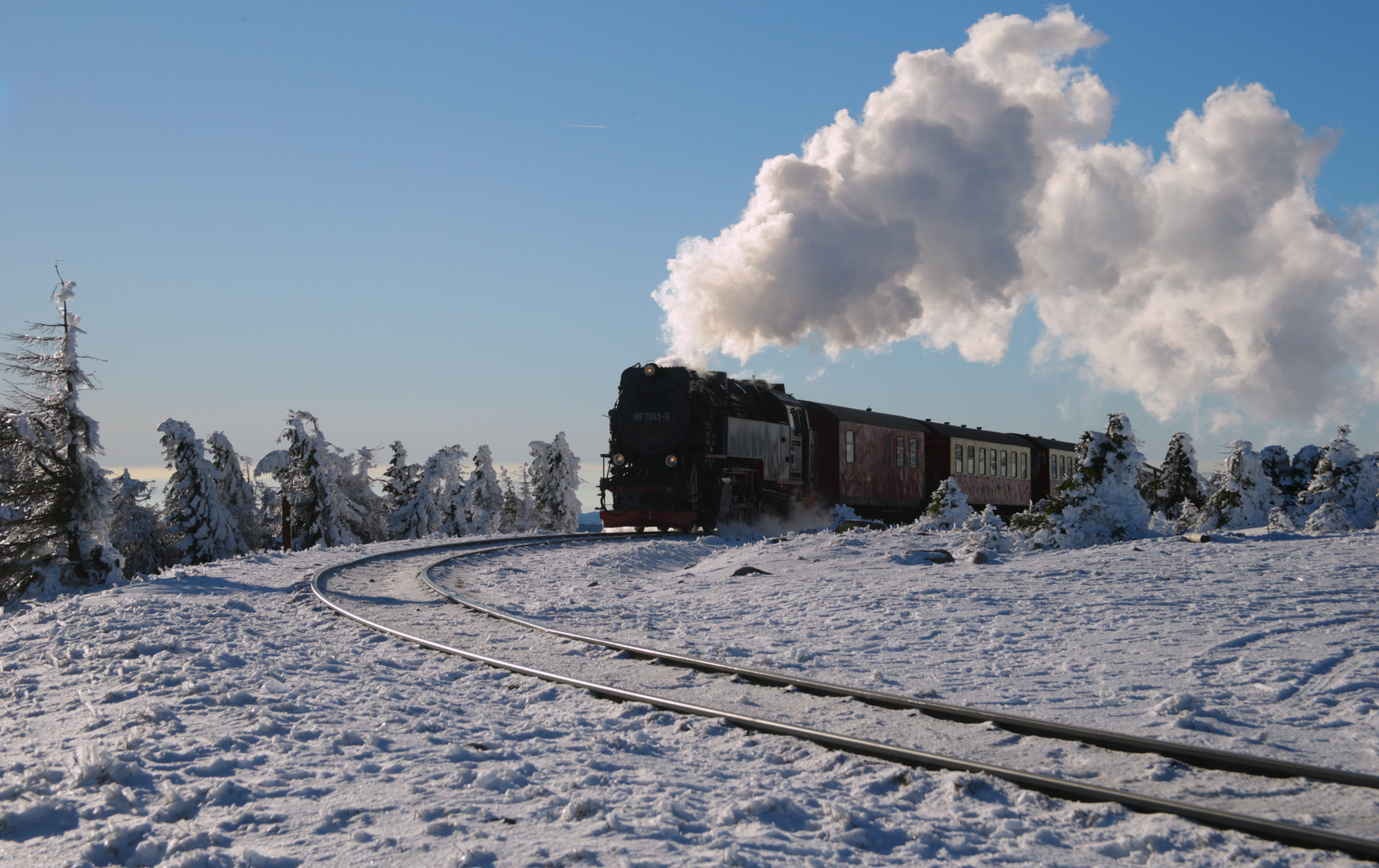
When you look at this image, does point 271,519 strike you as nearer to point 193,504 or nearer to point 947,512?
point 193,504

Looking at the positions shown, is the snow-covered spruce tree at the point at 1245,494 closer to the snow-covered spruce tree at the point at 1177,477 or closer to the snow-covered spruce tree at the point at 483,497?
the snow-covered spruce tree at the point at 1177,477

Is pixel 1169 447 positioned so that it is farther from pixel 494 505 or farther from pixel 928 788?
pixel 928 788

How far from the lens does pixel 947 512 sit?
1948 centimetres

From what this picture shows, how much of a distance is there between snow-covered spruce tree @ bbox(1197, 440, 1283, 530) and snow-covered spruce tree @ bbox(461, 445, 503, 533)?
33.9m

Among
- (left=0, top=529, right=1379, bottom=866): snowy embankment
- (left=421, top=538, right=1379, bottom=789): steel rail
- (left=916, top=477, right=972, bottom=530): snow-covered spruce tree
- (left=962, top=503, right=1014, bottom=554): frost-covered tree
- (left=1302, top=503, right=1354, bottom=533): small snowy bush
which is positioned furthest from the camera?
(left=916, top=477, right=972, bottom=530): snow-covered spruce tree

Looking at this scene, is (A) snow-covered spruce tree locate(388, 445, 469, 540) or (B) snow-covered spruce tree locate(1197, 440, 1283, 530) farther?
(A) snow-covered spruce tree locate(388, 445, 469, 540)

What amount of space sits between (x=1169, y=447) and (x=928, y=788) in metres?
33.9

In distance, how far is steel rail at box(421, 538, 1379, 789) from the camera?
4941 millimetres

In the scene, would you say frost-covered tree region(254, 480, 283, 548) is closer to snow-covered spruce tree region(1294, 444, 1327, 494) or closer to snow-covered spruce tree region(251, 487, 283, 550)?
snow-covered spruce tree region(251, 487, 283, 550)

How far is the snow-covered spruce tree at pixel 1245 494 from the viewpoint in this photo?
18891 mm

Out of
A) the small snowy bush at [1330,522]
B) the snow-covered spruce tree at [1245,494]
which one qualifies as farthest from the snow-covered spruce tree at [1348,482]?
the snow-covered spruce tree at [1245,494]

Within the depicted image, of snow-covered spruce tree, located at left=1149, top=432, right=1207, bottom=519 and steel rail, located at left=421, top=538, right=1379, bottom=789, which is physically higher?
snow-covered spruce tree, located at left=1149, top=432, right=1207, bottom=519

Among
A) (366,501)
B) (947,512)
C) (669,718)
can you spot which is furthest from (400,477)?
(669,718)

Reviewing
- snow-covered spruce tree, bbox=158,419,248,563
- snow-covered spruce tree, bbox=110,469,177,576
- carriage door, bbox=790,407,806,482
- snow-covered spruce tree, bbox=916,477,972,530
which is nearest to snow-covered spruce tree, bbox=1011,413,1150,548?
snow-covered spruce tree, bbox=916,477,972,530
